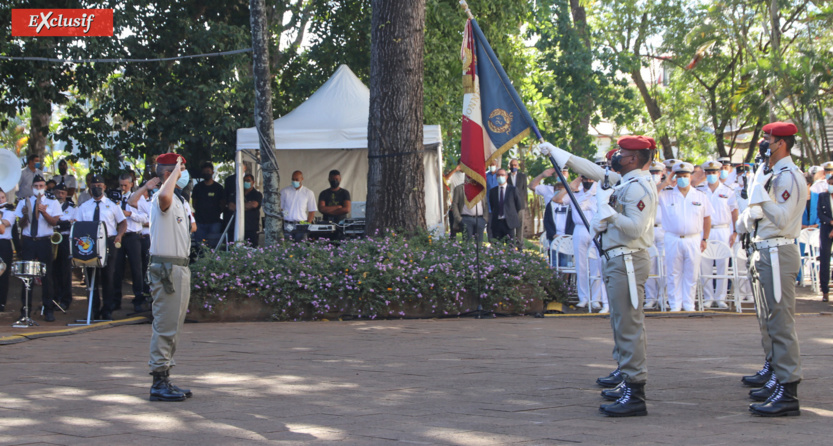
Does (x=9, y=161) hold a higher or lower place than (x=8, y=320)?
higher

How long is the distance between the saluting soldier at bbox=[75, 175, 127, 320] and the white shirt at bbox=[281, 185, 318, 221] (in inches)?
156

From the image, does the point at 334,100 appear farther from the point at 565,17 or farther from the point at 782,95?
the point at 782,95

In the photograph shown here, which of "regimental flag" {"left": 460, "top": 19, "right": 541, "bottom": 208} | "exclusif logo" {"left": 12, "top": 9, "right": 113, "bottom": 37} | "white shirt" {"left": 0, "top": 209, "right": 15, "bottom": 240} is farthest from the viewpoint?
"exclusif logo" {"left": 12, "top": 9, "right": 113, "bottom": 37}

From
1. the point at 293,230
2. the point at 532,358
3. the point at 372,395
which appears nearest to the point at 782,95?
the point at 293,230

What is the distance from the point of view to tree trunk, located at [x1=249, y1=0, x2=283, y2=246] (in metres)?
14.0

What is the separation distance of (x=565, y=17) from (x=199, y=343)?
20.2 m

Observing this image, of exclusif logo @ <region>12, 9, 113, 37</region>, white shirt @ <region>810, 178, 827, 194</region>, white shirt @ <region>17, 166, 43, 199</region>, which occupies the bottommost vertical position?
white shirt @ <region>810, 178, 827, 194</region>

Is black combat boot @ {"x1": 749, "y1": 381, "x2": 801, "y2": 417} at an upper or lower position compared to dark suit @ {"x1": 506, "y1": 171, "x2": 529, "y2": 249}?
lower

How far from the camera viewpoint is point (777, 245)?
6590 mm

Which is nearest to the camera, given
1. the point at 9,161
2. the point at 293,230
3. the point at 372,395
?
the point at 372,395

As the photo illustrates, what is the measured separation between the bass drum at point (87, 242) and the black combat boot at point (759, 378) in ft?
28.2

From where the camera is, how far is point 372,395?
6.90 m

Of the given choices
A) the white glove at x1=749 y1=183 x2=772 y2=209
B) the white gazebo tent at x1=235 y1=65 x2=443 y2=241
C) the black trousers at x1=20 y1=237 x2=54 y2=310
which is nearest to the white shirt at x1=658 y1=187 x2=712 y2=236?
the white gazebo tent at x1=235 y1=65 x2=443 y2=241

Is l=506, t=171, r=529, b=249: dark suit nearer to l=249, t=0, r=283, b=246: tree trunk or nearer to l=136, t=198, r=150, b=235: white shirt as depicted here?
l=249, t=0, r=283, b=246: tree trunk
